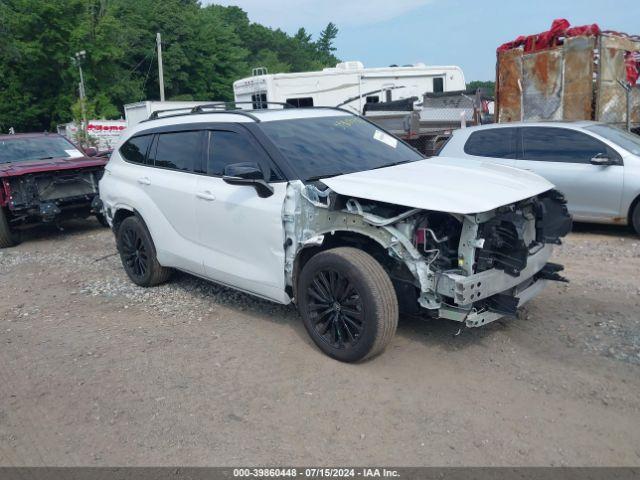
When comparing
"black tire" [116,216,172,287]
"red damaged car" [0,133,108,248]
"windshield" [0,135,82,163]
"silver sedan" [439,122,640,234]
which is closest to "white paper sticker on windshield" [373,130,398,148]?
"black tire" [116,216,172,287]

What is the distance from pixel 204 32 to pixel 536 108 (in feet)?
148

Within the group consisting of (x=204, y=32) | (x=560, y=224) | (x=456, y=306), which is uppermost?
(x=204, y=32)

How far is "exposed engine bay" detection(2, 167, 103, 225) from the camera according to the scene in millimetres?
8773

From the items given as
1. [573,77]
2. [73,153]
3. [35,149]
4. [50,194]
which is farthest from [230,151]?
[573,77]

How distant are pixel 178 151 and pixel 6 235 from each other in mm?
5112

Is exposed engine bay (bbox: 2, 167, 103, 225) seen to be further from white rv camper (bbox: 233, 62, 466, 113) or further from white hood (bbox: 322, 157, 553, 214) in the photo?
white rv camper (bbox: 233, 62, 466, 113)

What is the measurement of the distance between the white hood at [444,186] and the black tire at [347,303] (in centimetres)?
47

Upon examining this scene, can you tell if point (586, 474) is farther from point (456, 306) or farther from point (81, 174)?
point (81, 174)

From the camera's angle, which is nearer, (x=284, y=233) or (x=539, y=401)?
(x=539, y=401)

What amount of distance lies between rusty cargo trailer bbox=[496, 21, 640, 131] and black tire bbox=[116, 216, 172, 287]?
8.15 meters

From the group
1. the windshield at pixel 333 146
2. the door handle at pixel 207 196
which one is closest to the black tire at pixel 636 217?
the windshield at pixel 333 146

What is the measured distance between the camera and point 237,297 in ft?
19.2

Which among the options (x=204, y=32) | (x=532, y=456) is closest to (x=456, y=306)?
(x=532, y=456)

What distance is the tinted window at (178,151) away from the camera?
5336 mm
